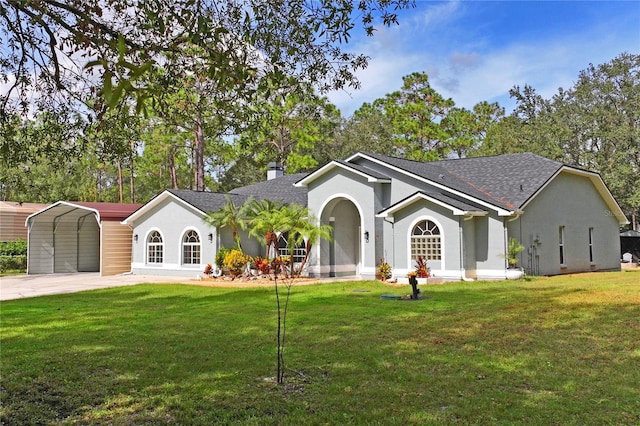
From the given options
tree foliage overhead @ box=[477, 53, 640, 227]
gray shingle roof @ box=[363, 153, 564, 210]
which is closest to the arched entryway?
gray shingle roof @ box=[363, 153, 564, 210]

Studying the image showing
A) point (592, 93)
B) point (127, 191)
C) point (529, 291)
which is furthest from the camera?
point (127, 191)

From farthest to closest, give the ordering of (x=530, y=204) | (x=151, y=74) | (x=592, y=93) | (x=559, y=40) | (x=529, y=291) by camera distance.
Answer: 1. (x=592, y=93)
2. (x=530, y=204)
3. (x=529, y=291)
4. (x=559, y=40)
5. (x=151, y=74)

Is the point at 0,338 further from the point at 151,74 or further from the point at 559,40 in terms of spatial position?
the point at 559,40

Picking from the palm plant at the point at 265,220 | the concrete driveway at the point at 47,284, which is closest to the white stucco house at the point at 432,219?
the palm plant at the point at 265,220

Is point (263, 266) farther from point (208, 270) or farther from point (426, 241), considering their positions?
point (426, 241)

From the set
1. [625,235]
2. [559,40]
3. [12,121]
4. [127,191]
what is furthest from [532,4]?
[127,191]

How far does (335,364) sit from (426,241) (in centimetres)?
1398

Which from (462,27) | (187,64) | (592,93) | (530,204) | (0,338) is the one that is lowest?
(0,338)

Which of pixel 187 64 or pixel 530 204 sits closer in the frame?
pixel 187 64

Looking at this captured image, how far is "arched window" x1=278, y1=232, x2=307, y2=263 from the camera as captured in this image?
24.7m

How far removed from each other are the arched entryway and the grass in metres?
9.96

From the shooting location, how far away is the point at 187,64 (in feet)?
26.1

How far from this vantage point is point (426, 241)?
20.5m

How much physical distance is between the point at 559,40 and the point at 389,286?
33.1 feet
